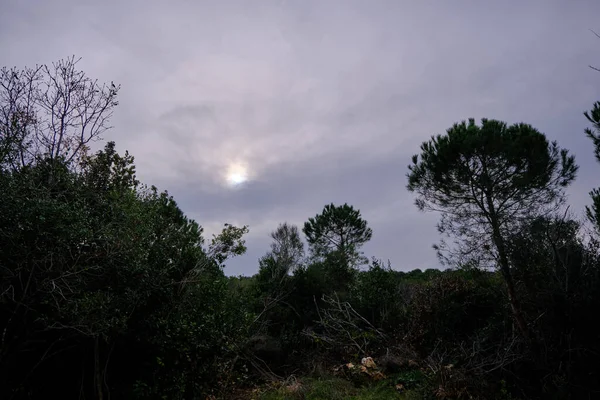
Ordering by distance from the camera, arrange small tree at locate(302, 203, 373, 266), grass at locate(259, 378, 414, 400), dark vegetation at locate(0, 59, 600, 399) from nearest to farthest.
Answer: dark vegetation at locate(0, 59, 600, 399), grass at locate(259, 378, 414, 400), small tree at locate(302, 203, 373, 266)

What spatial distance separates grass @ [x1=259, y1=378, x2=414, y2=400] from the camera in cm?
754

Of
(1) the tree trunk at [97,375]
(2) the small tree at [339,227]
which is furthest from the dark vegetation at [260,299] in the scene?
(2) the small tree at [339,227]

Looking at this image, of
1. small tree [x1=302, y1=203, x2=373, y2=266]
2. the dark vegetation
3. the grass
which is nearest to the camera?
the dark vegetation

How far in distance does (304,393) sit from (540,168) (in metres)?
9.45

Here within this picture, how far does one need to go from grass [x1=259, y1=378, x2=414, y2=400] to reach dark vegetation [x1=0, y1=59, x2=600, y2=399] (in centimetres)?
5

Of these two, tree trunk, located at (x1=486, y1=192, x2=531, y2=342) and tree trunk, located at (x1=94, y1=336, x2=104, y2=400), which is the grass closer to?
tree trunk, located at (x1=94, y1=336, x2=104, y2=400)

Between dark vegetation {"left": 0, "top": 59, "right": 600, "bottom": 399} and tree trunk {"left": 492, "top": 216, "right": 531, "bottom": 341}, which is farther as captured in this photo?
tree trunk {"left": 492, "top": 216, "right": 531, "bottom": 341}

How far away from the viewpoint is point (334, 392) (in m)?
7.62

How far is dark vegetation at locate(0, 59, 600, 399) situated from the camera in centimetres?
572

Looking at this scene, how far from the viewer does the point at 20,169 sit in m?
6.00

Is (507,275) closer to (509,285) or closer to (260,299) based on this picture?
(509,285)

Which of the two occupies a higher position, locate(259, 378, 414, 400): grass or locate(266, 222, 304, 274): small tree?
locate(266, 222, 304, 274): small tree

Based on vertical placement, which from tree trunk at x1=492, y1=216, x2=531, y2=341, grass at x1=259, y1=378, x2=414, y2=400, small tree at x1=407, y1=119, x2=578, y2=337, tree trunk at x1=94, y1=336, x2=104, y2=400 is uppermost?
small tree at x1=407, y1=119, x2=578, y2=337

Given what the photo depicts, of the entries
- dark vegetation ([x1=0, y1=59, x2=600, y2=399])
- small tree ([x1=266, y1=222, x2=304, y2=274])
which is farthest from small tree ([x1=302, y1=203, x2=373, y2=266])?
dark vegetation ([x1=0, y1=59, x2=600, y2=399])
